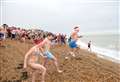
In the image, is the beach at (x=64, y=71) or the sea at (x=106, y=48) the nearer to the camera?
the beach at (x=64, y=71)

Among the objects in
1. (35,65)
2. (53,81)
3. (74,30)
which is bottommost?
(53,81)

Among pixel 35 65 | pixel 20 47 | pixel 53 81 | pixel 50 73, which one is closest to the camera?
pixel 35 65

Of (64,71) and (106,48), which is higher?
(64,71)

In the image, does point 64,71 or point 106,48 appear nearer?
point 64,71

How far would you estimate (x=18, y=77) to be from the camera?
17.6 meters

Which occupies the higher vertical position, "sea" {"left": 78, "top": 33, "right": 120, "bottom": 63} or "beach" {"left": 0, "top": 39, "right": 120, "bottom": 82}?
"beach" {"left": 0, "top": 39, "right": 120, "bottom": 82}

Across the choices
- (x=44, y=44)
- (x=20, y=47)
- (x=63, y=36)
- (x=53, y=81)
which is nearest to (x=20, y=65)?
(x=53, y=81)

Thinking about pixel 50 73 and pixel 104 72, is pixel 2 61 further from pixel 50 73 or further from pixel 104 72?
pixel 104 72

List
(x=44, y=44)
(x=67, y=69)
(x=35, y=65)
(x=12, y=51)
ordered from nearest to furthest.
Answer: (x=35, y=65), (x=44, y=44), (x=67, y=69), (x=12, y=51)

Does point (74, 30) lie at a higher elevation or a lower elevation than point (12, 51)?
higher

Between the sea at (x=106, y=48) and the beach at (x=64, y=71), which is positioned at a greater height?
the beach at (x=64, y=71)

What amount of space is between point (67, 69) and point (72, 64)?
1.28 meters

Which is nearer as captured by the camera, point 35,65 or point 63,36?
point 35,65

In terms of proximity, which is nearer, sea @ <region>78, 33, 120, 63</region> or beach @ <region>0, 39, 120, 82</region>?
beach @ <region>0, 39, 120, 82</region>
